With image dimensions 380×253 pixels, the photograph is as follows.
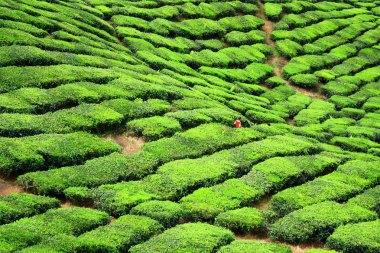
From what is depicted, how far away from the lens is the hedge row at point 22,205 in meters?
12.1

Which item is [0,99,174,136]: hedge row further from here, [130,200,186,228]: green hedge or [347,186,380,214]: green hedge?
[347,186,380,214]: green hedge

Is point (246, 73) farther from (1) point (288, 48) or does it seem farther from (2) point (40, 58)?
(2) point (40, 58)

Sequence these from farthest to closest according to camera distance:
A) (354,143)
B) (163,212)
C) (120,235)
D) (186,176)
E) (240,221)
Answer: (354,143)
(186,176)
(240,221)
(163,212)
(120,235)

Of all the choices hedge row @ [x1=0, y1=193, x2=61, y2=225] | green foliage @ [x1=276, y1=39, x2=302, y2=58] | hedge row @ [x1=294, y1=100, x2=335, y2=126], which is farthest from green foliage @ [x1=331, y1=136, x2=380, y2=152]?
hedge row @ [x1=0, y1=193, x2=61, y2=225]

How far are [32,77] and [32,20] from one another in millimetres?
5825

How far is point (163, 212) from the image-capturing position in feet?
45.0

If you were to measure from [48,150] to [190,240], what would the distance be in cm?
517

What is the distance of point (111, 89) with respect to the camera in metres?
19.9

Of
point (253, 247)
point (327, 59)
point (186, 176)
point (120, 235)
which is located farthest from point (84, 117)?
point (327, 59)

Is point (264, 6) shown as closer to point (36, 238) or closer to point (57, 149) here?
point (57, 149)

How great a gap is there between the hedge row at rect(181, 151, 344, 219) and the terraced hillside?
5cm

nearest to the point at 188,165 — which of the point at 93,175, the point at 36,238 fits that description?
the point at 93,175

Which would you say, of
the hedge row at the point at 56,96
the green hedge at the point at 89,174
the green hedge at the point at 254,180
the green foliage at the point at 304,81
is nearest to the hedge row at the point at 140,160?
the green hedge at the point at 89,174

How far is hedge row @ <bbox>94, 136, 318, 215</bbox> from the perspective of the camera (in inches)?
554
